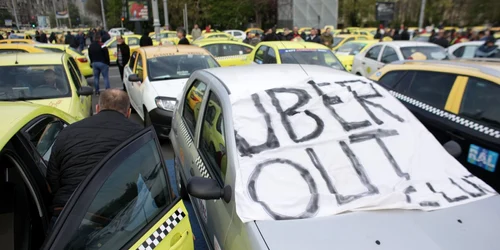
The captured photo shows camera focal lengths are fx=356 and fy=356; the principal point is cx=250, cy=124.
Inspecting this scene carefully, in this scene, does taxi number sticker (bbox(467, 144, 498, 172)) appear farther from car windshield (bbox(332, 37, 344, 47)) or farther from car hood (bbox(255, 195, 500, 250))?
car windshield (bbox(332, 37, 344, 47))

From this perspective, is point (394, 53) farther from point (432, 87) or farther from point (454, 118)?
point (454, 118)

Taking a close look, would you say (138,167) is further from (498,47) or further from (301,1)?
(301,1)

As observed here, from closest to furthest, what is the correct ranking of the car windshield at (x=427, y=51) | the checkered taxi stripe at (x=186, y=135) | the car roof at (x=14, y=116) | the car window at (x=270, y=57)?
the car roof at (x=14, y=116) < the checkered taxi stripe at (x=186, y=135) < the car window at (x=270, y=57) < the car windshield at (x=427, y=51)

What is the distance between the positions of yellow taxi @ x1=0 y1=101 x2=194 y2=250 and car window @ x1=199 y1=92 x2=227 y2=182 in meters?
0.41

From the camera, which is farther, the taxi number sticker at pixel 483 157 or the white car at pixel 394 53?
the white car at pixel 394 53

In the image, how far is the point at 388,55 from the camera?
923 cm

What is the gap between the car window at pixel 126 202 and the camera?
62.4 inches

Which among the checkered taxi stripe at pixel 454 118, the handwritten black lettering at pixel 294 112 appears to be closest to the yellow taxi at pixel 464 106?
the checkered taxi stripe at pixel 454 118

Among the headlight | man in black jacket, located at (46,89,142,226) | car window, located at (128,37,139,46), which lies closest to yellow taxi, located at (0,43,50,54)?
the headlight

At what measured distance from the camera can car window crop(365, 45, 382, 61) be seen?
964 cm

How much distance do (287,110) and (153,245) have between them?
4.05 ft

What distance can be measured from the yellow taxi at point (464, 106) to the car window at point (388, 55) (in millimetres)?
4842

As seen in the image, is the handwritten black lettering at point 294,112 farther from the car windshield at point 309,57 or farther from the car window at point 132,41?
the car window at point 132,41

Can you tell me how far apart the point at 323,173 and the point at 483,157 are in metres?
2.08
